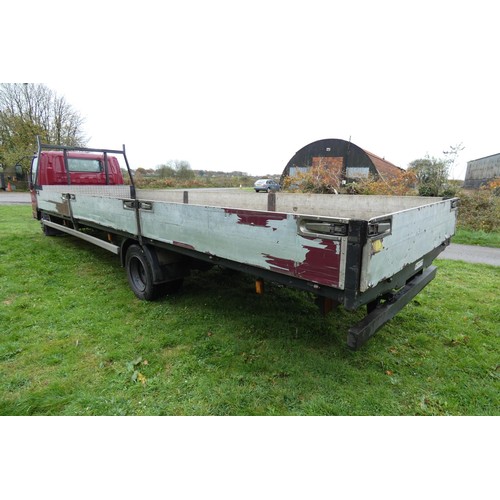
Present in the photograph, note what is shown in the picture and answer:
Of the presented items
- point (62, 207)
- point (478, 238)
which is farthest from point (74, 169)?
point (478, 238)

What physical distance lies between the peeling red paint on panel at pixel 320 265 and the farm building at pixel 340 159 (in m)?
16.4

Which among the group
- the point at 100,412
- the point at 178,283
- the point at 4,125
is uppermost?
the point at 4,125

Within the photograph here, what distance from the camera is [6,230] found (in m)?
7.81

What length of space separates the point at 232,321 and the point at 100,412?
5.20 feet

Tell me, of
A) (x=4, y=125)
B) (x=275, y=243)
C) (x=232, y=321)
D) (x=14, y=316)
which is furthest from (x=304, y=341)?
(x=4, y=125)

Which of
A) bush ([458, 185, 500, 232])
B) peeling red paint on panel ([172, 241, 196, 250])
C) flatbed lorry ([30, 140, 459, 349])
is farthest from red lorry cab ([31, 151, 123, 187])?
bush ([458, 185, 500, 232])

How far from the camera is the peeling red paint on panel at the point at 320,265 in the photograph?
1866 millimetres

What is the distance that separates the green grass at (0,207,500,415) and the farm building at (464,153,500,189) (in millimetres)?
19339

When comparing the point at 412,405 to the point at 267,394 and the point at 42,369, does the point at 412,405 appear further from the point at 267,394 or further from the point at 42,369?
the point at 42,369

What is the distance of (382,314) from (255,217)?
1211 mm

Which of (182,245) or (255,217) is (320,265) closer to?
(255,217)

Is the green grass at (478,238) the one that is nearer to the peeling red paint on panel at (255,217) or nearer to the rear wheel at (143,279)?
the rear wheel at (143,279)

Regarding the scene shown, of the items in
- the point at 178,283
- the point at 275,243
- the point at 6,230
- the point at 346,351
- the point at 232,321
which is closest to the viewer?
the point at 275,243

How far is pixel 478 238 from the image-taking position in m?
8.09
